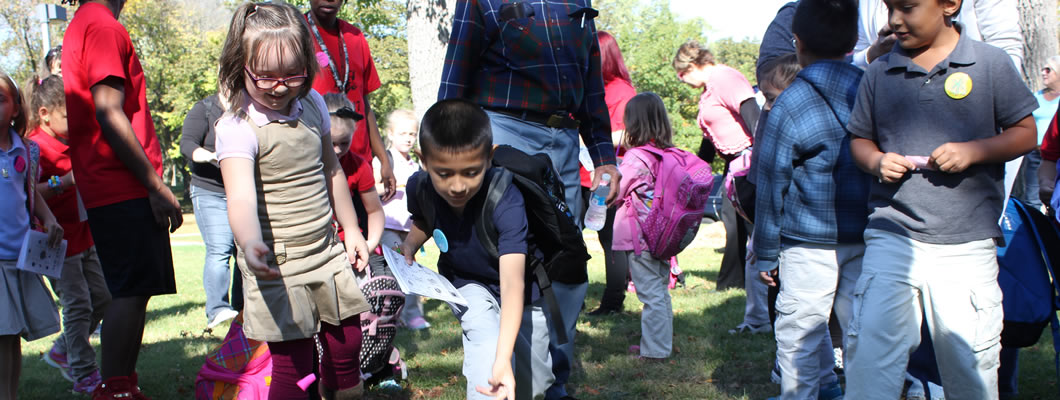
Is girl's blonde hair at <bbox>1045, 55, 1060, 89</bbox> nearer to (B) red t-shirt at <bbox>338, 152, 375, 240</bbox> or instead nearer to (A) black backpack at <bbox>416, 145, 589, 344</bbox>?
(A) black backpack at <bbox>416, 145, 589, 344</bbox>

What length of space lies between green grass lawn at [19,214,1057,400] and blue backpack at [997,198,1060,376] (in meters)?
0.96

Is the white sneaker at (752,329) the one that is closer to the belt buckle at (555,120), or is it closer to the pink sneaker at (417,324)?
the pink sneaker at (417,324)

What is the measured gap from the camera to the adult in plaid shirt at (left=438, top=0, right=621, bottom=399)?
3.82 meters

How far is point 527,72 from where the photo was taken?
384cm

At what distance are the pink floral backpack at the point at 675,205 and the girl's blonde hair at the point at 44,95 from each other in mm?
3809

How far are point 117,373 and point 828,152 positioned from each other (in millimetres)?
3333

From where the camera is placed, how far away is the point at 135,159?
3.62 meters

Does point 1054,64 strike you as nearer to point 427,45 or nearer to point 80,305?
point 427,45

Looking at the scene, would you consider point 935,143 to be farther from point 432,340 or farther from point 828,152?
point 432,340

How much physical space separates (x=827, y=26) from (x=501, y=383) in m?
2.13

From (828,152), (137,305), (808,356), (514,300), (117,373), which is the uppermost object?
(828,152)

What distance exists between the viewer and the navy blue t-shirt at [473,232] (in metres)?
2.87

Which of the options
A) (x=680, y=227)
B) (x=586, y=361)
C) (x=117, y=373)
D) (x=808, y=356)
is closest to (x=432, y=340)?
(x=586, y=361)

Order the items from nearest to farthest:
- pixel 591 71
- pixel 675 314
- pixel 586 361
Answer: pixel 591 71
pixel 586 361
pixel 675 314
